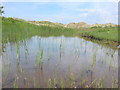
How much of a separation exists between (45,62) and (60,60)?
2.56 ft

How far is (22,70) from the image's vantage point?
568 centimetres

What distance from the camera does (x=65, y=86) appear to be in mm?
4520

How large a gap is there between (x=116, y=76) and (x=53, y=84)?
2259mm

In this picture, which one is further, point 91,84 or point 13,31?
point 13,31

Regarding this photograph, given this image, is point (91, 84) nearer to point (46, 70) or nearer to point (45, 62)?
point (46, 70)

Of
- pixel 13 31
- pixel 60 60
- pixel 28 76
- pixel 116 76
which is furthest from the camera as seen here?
pixel 13 31

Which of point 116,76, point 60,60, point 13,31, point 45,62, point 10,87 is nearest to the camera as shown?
point 10,87

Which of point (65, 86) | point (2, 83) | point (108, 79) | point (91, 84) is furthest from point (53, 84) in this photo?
point (108, 79)

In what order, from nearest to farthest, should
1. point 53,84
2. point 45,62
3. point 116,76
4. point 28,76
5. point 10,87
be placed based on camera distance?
1. point 10,87
2. point 53,84
3. point 28,76
4. point 116,76
5. point 45,62

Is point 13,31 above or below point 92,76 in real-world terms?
above

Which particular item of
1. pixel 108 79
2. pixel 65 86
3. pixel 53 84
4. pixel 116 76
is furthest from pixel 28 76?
pixel 116 76

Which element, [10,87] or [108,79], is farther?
[108,79]

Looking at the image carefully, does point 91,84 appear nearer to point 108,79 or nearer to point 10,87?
point 108,79

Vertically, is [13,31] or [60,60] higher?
[13,31]
